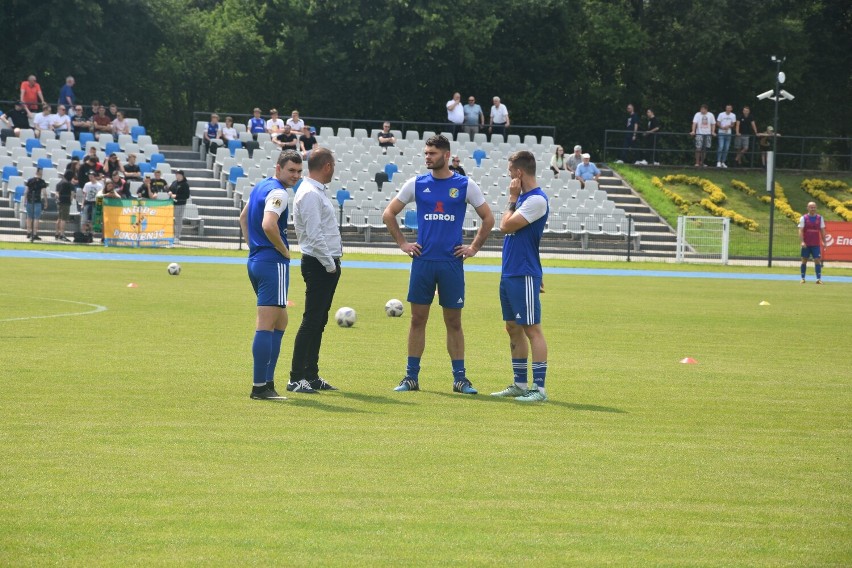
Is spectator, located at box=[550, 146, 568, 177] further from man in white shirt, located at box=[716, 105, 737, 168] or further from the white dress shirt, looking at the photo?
the white dress shirt

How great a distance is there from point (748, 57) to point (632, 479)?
52656 millimetres

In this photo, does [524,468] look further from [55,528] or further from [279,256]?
[279,256]

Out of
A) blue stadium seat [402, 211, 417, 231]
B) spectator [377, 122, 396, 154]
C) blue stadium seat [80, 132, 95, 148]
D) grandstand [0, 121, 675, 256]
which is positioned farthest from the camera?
spectator [377, 122, 396, 154]

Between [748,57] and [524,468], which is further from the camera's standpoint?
[748,57]

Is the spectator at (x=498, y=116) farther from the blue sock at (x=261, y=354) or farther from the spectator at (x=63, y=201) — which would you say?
the blue sock at (x=261, y=354)

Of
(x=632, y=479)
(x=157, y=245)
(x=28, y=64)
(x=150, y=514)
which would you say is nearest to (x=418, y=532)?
(x=150, y=514)

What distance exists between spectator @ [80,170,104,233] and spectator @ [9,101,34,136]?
7764 millimetres

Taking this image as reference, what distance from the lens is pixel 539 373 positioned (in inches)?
421

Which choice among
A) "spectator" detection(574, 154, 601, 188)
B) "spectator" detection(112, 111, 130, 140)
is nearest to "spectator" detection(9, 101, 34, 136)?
"spectator" detection(112, 111, 130, 140)

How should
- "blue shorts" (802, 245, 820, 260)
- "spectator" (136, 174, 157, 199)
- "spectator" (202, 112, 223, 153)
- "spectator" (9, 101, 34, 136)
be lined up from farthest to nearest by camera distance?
"spectator" (202, 112, 223, 153), "spectator" (9, 101, 34, 136), "spectator" (136, 174, 157, 199), "blue shorts" (802, 245, 820, 260)

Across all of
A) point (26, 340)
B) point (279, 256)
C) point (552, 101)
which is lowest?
point (26, 340)

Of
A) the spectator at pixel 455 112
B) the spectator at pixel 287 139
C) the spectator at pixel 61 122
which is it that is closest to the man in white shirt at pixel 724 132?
the spectator at pixel 455 112

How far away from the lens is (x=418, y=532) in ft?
19.9

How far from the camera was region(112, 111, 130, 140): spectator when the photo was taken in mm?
43500
